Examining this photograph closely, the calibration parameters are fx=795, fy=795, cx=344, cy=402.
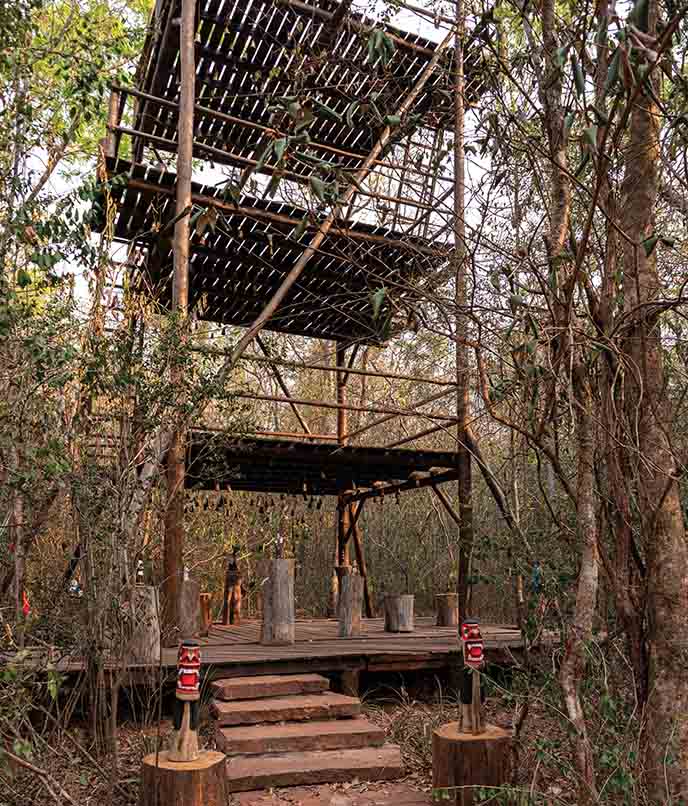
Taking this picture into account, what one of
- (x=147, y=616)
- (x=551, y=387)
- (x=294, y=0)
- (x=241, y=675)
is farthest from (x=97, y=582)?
(x=294, y=0)

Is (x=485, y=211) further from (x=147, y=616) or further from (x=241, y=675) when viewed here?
(x=241, y=675)

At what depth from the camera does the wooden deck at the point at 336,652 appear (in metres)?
6.91

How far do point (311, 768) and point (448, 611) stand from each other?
19.6 ft

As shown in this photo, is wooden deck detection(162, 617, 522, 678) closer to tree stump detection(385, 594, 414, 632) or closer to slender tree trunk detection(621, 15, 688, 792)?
tree stump detection(385, 594, 414, 632)

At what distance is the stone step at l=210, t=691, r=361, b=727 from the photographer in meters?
5.97

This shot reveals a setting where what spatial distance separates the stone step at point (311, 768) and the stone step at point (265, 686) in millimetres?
1008

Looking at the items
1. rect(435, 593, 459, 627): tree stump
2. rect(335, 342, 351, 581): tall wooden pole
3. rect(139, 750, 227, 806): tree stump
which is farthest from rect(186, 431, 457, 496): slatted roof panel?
rect(139, 750, 227, 806): tree stump

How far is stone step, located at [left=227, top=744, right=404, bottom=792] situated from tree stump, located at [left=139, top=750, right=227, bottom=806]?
3.40ft

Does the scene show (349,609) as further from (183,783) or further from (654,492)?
(654,492)

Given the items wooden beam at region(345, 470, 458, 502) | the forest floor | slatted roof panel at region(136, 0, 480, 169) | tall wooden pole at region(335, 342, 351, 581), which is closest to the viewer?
the forest floor

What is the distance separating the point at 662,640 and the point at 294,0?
21.8 feet

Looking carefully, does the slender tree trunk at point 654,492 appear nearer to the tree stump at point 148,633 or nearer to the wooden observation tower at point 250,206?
the wooden observation tower at point 250,206

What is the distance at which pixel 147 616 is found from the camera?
5.94m

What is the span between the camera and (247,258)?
29.1 ft
